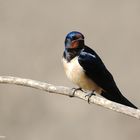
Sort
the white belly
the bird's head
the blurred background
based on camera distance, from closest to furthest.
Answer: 1. the bird's head
2. the white belly
3. the blurred background

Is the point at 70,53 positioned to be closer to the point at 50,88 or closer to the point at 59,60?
the point at 50,88

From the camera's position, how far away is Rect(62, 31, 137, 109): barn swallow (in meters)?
4.35

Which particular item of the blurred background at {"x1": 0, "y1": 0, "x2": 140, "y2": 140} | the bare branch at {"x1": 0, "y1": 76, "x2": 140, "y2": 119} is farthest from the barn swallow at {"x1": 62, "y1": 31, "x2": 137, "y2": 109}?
the blurred background at {"x1": 0, "y1": 0, "x2": 140, "y2": 140}

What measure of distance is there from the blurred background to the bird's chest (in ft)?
10.1

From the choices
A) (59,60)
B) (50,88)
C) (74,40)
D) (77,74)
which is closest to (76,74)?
(77,74)

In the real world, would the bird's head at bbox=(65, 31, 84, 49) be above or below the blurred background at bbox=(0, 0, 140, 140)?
above

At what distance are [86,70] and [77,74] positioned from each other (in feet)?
0.29

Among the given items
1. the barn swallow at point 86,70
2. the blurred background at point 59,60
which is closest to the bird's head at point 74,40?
the barn swallow at point 86,70

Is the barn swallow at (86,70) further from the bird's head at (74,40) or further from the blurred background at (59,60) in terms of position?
Answer: the blurred background at (59,60)

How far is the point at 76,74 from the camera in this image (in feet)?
14.5

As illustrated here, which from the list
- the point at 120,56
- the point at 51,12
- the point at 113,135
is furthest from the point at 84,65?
the point at 51,12

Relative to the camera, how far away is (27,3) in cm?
984

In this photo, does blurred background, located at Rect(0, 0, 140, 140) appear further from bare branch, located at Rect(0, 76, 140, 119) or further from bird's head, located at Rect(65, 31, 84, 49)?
bare branch, located at Rect(0, 76, 140, 119)

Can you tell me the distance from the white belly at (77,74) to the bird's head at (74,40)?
10 cm
